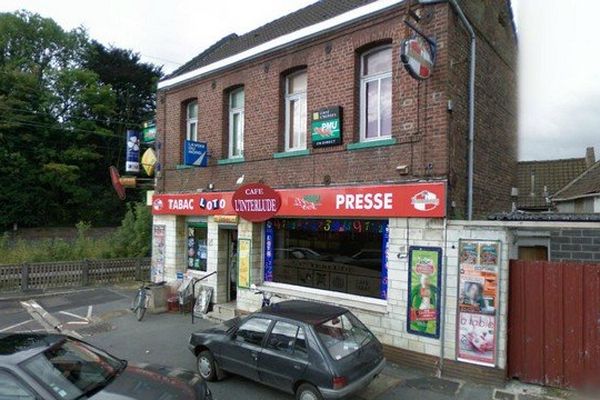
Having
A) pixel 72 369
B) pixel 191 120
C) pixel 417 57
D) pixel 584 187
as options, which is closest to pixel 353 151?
pixel 417 57

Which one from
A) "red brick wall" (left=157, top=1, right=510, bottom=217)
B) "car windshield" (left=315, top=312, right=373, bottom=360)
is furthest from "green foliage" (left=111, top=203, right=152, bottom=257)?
"car windshield" (left=315, top=312, right=373, bottom=360)

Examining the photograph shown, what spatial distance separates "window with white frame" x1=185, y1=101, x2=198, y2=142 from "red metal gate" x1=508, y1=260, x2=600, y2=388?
9724 mm

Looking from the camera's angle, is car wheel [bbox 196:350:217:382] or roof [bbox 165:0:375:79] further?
roof [bbox 165:0:375:79]

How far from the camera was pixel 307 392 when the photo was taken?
6.06 m

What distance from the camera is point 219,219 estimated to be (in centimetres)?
1158

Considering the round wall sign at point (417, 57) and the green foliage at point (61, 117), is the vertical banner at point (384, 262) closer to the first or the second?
the round wall sign at point (417, 57)

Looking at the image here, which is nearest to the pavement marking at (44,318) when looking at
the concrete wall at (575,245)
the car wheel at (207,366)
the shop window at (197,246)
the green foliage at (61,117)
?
the shop window at (197,246)

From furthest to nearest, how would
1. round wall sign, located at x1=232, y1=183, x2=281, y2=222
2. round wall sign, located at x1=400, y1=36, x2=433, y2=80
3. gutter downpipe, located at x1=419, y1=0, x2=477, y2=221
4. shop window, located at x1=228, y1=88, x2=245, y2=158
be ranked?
shop window, located at x1=228, y1=88, x2=245, y2=158 < round wall sign, located at x1=232, y1=183, x2=281, y2=222 < gutter downpipe, located at x1=419, y1=0, x2=477, y2=221 < round wall sign, located at x1=400, y1=36, x2=433, y2=80

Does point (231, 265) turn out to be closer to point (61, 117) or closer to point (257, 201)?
point (257, 201)

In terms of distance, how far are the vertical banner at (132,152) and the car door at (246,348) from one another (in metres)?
9.48

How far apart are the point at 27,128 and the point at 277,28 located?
3309 centimetres

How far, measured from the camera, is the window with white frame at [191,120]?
13398 mm

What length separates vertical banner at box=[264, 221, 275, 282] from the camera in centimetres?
1094

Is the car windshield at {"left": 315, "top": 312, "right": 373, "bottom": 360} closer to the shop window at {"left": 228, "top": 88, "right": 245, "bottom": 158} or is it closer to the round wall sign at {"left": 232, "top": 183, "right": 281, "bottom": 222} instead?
the round wall sign at {"left": 232, "top": 183, "right": 281, "bottom": 222}
